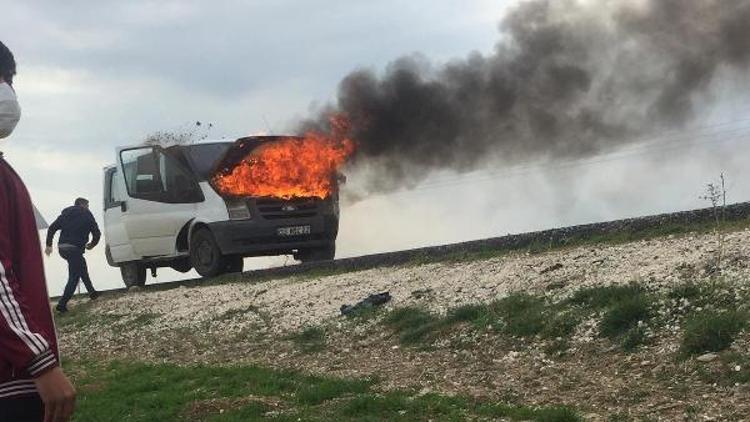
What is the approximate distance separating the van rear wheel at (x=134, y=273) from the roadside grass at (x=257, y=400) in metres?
9.01

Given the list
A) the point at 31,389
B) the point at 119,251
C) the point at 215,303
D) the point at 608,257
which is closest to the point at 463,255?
the point at 608,257

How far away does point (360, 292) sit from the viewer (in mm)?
11258

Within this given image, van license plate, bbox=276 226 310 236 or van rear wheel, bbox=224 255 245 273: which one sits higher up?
van license plate, bbox=276 226 310 236

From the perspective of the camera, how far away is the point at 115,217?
1753cm

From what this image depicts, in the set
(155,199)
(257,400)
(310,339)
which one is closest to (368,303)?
(310,339)

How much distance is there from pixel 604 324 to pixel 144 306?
9.55 metres

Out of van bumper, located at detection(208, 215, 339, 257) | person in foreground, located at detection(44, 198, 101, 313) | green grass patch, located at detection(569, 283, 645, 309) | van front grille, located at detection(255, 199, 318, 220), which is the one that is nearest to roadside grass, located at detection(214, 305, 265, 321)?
van bumper, located at detection(208, 215, 339, 257)

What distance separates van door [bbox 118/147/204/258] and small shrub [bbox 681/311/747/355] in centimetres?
1121

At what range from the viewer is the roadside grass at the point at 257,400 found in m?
6.00

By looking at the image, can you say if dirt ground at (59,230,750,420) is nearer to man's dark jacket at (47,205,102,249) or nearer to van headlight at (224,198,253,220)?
van headlight at (224,198,253,220)

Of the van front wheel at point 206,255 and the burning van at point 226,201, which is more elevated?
the burning van at point 226,201

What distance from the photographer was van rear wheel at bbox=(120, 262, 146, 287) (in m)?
18.1

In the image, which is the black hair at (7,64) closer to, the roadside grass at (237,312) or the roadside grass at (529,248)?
the roadside grass at (529,248)

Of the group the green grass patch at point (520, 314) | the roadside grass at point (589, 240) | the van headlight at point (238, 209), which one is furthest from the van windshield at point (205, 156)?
the green grass patch at point (520, 314)
